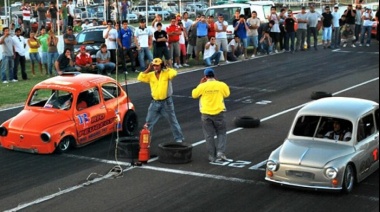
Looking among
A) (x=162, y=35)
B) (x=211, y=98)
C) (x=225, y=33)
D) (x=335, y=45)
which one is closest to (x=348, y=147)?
(x=211, y=98)

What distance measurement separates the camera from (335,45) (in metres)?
30.0

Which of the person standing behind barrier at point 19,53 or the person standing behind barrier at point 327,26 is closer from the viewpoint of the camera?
the person standing behind barrier at point 19,53

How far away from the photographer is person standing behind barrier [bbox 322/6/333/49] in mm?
28719

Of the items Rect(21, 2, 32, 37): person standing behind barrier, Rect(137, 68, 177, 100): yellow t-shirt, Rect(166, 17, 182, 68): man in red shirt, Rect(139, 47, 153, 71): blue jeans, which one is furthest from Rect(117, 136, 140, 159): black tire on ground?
Rect(21, 2, 32, 37): person standing behind barrier

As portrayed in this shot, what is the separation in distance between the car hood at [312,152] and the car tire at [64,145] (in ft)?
14.8

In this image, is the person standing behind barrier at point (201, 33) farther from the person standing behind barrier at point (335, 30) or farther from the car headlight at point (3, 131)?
the car headlight at point (3, 131)

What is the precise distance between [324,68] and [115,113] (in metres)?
12.7

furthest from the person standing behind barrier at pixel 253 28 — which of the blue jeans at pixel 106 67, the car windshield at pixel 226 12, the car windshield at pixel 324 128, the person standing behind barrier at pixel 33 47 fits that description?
the car windshield at pixel 324 128

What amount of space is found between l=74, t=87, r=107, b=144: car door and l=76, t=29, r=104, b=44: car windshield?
1078 cm

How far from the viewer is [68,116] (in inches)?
489

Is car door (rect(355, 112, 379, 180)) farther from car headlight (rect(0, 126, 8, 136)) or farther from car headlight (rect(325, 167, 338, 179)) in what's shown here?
car headlight (rect(0, 126, 8, 136))

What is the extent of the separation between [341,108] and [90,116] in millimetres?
5175

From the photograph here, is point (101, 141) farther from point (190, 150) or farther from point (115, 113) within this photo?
point (190, 150)

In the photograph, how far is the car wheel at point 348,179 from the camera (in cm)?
932
